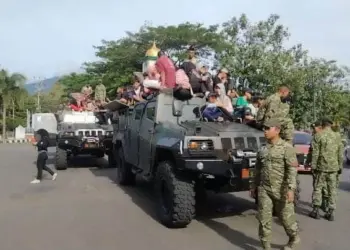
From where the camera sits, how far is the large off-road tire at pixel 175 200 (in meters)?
6.65

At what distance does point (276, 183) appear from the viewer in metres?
5.36

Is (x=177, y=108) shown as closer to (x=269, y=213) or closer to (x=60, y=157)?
(x=269, y=213)

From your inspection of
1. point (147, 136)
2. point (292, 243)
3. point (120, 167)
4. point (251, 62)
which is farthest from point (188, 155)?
point (251, 62)

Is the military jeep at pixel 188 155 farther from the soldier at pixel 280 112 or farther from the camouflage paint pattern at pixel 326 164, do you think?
the camouflage paint pattern at pixel 326 164

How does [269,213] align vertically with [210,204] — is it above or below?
above

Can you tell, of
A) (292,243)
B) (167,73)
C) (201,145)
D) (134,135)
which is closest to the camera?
(292,243)

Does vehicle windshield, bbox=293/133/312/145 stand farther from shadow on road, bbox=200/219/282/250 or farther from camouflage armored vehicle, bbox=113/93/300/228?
shadow on road, bbox=200/219/282/250

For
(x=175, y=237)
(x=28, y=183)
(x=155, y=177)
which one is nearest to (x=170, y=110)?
(x=155, y=177)

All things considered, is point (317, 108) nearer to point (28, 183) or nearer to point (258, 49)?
point (258, 49)

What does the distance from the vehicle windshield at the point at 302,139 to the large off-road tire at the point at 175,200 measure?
7775 mm

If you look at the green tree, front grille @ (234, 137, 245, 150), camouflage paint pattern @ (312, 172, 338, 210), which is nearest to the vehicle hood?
front grille @ (234, 137, 245, 150)

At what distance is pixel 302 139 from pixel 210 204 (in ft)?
21.6

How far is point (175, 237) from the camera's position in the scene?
6.40 metres

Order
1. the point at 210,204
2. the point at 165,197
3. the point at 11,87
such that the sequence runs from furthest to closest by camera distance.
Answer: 1. the point at 11,87
2. the point at 210,204
3. the point at 165,197
